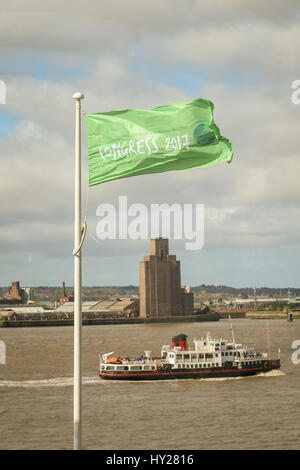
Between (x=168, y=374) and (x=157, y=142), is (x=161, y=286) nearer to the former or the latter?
(x=168, y=374)

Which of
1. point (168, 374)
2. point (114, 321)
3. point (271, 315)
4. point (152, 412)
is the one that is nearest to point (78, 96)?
point (152, 412)

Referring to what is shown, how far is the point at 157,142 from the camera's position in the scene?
38.2 ft

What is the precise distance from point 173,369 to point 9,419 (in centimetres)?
1879

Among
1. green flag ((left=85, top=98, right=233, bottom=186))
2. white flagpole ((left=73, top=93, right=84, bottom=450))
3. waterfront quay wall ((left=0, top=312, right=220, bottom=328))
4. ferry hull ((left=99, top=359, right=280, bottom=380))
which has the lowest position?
waterfront quay wall ((left=0, top=312, right=220, bottom=328))

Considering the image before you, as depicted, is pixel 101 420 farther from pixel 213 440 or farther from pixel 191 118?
pixel 191 118

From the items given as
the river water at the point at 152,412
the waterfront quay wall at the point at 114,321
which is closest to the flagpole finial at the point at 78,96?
the river water at the point at 152,412

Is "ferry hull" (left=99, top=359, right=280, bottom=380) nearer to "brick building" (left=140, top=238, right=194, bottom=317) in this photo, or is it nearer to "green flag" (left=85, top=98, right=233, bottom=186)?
"green flag" (left=85, top=98, right=233, bottom=186)

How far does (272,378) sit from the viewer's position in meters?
47.7

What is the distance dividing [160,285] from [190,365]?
14034 centimetres

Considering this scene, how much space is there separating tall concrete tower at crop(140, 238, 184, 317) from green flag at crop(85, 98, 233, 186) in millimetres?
172859

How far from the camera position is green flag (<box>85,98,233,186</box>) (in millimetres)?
11602

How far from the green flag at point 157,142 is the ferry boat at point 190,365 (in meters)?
37.1

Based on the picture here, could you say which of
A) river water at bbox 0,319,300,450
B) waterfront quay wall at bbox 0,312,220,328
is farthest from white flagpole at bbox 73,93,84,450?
waterfront quay wall at bbox 0,312,220,328

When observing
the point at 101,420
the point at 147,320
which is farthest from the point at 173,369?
the point at 147,320
